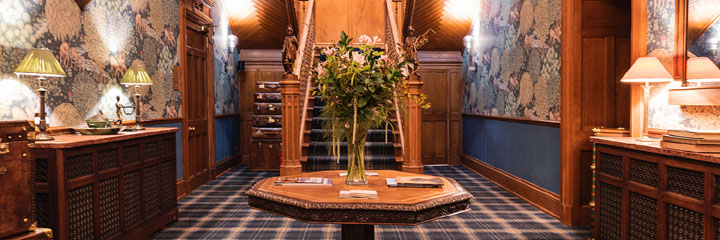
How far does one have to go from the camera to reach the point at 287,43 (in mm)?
5547

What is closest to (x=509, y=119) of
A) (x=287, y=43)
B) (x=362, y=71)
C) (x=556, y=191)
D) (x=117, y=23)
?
(x=556, y=191)

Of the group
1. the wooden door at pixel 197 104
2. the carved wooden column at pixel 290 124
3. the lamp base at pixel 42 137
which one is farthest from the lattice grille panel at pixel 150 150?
the wooden door at pixel 197 104

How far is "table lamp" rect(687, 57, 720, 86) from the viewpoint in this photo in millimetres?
2869

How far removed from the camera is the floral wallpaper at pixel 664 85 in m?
3.18

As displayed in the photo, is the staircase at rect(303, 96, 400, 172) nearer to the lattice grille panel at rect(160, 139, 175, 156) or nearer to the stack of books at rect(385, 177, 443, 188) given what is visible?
the lattice grille panel at rect(160, 139, 175, 156)

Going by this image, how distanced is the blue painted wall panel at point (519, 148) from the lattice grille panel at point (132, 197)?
4.23 m

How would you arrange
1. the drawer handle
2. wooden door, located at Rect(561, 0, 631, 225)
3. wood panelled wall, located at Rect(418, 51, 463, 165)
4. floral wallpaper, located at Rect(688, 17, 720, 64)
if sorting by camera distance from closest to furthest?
the drawer handle, floral wallpaper, located at Rect(688, 17, 720, 64), wooden door, located at Rect(561, 0, 631, 225), wood panelled wall, located at Rect(418, 51, 463, 165)

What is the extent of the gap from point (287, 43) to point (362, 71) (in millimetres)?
3439

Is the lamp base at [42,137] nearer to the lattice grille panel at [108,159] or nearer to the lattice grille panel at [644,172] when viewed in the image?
the lattice grille panel at [108,159]

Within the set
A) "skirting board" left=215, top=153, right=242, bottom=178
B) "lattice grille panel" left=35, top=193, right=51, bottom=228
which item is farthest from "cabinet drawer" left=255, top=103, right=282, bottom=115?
"lattice grille panel" left=35, top=193, right=51, bottom=228

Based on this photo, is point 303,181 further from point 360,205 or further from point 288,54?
point 288,54

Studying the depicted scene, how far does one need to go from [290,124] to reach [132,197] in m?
2.27

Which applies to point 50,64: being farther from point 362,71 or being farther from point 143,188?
point 362,71

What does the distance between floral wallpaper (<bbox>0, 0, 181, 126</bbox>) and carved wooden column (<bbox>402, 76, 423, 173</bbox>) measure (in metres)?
3.10
